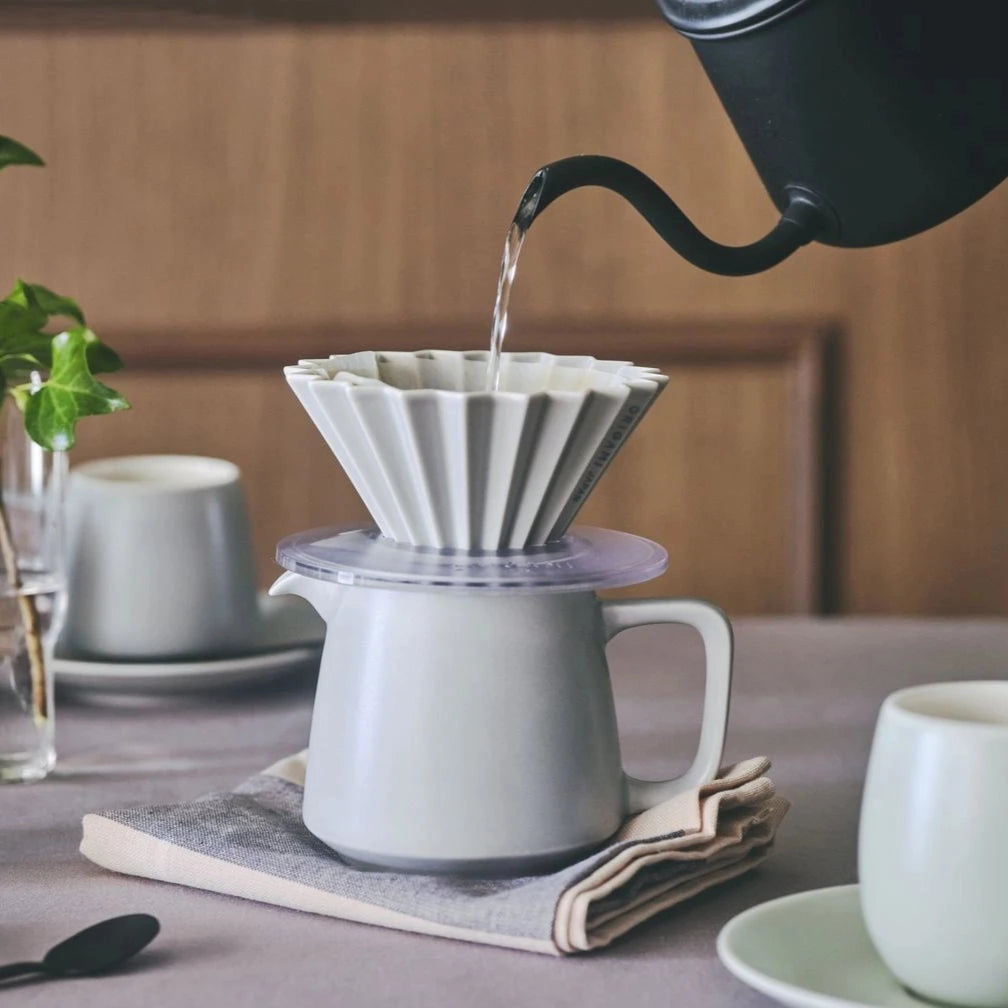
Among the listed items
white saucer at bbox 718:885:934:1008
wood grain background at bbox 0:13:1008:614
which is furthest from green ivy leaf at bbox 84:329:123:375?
wood grain background at bbox 0:13:1008:614

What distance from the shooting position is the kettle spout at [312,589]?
53cm

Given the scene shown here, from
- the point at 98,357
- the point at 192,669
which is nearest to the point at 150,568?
the point at 192,669

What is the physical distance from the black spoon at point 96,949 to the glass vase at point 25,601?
0.21 metres

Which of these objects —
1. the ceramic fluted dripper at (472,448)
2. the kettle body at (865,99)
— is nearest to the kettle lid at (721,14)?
the kettle body at (865,99)

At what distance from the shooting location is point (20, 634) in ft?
2.19

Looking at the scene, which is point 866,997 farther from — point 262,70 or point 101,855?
point 262,70

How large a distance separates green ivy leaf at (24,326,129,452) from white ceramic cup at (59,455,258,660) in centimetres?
15

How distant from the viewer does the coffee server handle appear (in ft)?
1.73

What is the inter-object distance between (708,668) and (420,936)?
0.45 ft

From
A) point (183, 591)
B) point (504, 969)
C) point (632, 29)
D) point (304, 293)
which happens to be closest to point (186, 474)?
point (183, 591)

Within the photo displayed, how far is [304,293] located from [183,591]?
28.2 inches

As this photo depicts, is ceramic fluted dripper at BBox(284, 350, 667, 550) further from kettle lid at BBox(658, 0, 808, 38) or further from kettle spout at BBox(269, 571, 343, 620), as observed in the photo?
kettle lid at BBox(658, 0, 808, 38)

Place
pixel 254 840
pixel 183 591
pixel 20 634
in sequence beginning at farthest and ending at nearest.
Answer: pixel 183 591 → pixel 20 634 → pixel 254 840

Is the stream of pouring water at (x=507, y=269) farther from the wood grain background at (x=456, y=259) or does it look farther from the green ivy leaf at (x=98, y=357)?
the wood grain background at (x=456, y=259)
